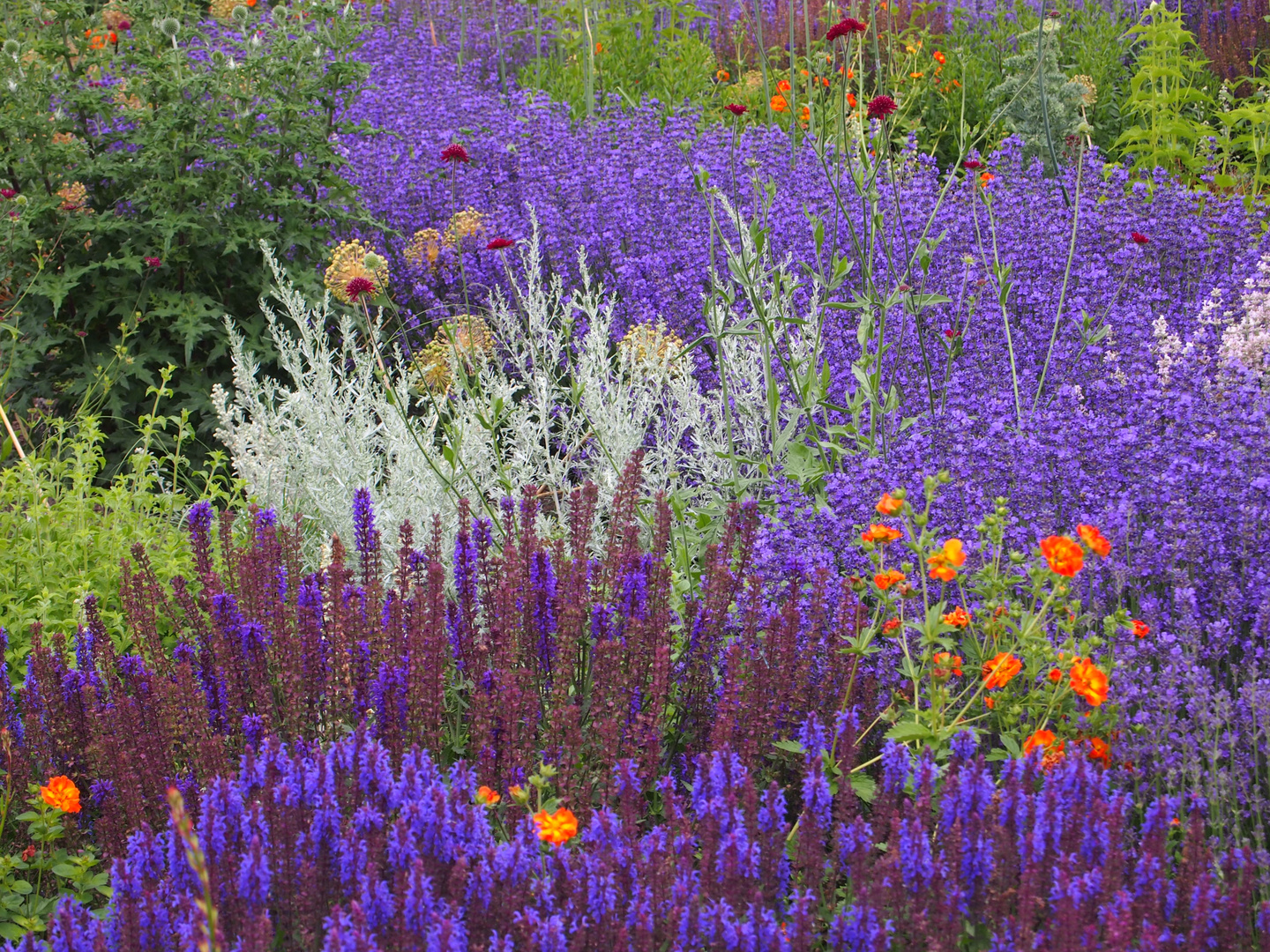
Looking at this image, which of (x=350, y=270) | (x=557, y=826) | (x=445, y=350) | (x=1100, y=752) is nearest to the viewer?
(x=557, y=826)

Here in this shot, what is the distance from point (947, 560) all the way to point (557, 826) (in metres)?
0.89

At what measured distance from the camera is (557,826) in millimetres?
1928

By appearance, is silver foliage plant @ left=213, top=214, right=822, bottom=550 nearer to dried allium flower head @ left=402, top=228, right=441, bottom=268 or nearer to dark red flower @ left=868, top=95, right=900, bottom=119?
dark red flower @ left=868, top=95, right=900, bottom=119

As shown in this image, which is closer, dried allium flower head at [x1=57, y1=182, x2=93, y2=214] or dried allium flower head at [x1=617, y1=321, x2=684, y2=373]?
dried allium flower head at [x1=617, y1=321, x2=684, y2=373]

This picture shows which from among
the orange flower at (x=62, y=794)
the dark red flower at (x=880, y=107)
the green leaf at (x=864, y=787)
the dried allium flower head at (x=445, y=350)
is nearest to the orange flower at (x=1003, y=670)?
the green leaf at (x=864, y=787)

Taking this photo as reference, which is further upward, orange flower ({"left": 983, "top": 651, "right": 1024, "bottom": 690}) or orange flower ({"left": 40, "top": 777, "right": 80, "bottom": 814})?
orange flower ({"left": 983, "top": 651, "right": 1024, "bottom": 690})

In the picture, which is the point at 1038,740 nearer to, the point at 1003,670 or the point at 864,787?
the point at 1003,670

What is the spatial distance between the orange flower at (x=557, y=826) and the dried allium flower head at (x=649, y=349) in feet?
7.37

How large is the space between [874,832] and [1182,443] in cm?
150

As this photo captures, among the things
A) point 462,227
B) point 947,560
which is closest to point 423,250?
point 462,227

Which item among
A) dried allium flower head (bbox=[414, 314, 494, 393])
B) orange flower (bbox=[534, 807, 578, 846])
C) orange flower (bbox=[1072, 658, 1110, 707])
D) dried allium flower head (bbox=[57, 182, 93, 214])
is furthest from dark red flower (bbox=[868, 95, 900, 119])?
dried allium flower head (bbox=[57, 182, 93, 214])

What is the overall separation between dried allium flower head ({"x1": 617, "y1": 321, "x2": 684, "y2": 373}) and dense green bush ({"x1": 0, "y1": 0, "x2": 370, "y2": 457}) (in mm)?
1383

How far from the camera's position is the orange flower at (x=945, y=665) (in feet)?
7.71

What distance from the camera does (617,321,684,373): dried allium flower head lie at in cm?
423
